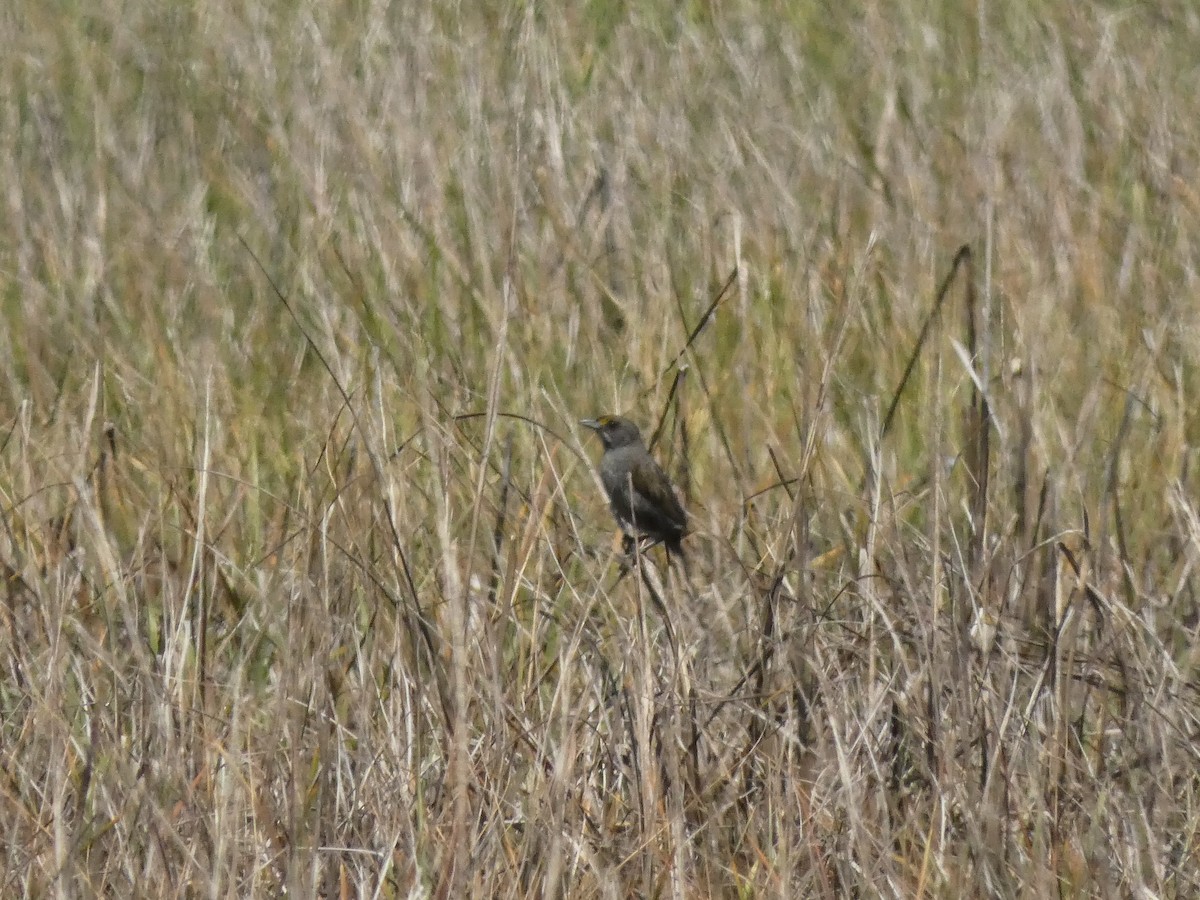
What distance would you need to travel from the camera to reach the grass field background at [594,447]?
2156mm

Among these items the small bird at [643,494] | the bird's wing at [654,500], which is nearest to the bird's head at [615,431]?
the small bird at [643,494]

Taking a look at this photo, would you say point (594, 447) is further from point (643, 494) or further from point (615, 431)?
point (643, 494)

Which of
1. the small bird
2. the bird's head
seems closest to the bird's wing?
the small bird

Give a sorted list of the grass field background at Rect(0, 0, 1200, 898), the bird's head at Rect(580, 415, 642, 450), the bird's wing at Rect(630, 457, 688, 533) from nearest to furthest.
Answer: the grass field background at Rect(0, 0, 1200, 898) → the bird's wing at Rect(630, 457, 688, 533) → the bird's head at Rect(580, 415, 642, 450)

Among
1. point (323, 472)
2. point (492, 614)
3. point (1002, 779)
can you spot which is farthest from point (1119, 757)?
point (323, 472)

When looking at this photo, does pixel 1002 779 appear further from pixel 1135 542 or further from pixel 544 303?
pixel 544 303

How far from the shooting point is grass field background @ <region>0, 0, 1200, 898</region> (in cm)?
216

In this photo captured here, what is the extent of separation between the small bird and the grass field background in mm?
55

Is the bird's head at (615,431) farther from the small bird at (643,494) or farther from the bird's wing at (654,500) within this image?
the bird's wing at (654,500)

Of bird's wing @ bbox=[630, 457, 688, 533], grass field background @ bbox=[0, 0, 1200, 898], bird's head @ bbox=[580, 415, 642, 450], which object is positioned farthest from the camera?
bird's head @ bbox=[580, 415, 642, 450]

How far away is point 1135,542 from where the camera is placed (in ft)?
9.36

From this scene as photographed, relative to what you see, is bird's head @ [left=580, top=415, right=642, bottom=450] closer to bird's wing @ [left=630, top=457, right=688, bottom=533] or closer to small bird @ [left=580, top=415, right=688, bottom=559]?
small bird @ [left=580, top=415, right=688, bottom=559]

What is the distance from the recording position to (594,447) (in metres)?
3.53

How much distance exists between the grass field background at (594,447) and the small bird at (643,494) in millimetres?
55
